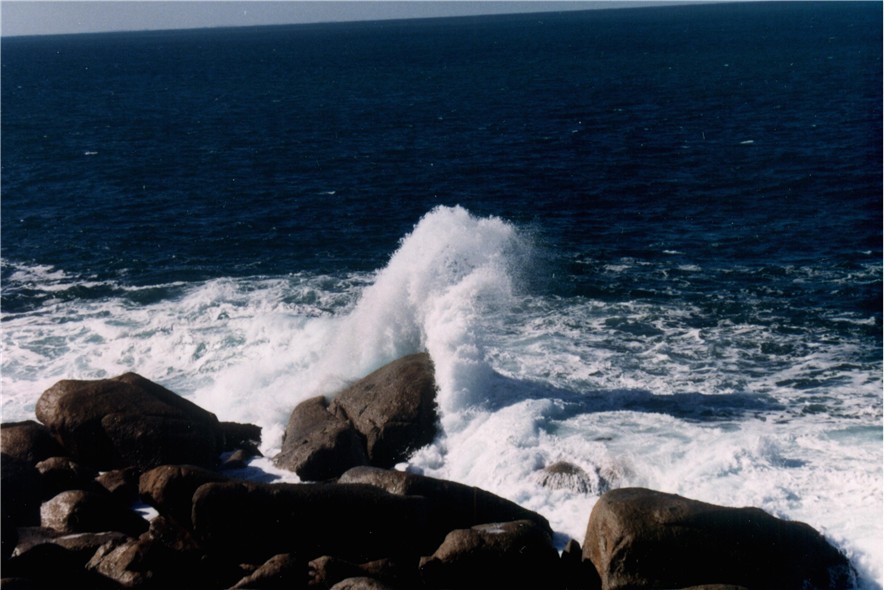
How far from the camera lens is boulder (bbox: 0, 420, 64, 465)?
15.6 metres

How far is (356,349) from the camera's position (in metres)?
20.9

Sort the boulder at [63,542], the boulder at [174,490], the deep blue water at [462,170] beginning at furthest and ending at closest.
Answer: the deep blue water at [462,170]
the boulder at [174,490]
the boulder at [63,542]

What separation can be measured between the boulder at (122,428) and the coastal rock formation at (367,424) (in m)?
1.65

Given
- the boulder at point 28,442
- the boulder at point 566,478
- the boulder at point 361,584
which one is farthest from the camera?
the boulder at point 28,442

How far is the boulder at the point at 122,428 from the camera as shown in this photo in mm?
15484

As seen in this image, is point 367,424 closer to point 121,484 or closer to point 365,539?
point 121,484

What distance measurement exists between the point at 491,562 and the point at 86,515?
628cm

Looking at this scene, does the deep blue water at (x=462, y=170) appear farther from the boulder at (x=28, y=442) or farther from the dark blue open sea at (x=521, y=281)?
the boulder at (x=28, y=442)

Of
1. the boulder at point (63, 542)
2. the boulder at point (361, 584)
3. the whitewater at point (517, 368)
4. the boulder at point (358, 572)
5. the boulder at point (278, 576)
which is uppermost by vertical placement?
the boulder at point (63, 542)

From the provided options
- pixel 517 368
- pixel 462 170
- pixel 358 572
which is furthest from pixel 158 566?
pixel 462 170

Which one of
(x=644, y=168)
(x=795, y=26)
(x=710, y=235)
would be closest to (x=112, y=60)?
(x=795, y=26)

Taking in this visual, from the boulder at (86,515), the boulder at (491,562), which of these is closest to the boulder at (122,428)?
the boulder at (86,515)

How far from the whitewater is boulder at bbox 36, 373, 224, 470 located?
153 cm

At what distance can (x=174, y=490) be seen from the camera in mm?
12812
